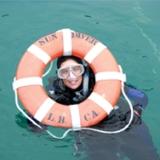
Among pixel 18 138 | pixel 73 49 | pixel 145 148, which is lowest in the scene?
pixel 18 138

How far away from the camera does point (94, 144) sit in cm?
491

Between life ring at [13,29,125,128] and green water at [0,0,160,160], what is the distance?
17.3 inches

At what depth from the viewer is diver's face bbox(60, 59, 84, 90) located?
16.0 feet

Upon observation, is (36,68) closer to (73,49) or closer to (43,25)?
(73,49)

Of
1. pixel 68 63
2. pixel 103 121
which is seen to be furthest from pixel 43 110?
pixel 103 121

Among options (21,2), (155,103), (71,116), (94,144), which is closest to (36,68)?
(71,116)

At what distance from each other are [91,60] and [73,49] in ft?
0.71

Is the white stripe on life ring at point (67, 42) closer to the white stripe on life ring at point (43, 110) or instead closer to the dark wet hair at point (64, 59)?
the dark wet hair at point (64, 59)

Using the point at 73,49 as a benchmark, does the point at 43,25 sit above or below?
below

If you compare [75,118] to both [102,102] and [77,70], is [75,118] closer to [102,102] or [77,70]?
[102,102]

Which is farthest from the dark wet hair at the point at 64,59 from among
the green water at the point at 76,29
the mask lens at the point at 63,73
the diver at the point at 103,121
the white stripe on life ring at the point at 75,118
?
the green water at the point at 76,29

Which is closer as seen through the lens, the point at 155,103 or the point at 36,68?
the point at 36,68

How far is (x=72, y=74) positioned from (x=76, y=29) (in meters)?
2.55

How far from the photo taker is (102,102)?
4.92 metres
